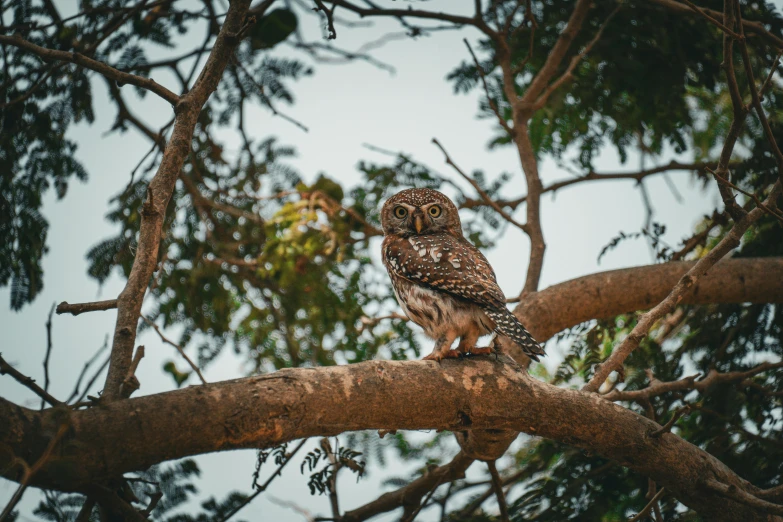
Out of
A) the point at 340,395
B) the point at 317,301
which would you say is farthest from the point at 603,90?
the point at 340,395

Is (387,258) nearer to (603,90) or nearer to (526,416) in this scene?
(526,416)

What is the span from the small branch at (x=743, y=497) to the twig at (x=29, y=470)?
2527 mm

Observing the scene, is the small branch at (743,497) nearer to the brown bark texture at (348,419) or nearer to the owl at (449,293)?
the brown bark texture at (348,419)

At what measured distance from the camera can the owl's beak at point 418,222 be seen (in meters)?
5.13

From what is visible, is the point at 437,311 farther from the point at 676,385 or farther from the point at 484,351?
the point at 676,385

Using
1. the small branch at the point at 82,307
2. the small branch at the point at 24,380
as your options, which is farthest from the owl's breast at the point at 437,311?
the small branch at the point at 24,380

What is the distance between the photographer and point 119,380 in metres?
2.36

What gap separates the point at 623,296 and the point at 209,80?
9.80ft

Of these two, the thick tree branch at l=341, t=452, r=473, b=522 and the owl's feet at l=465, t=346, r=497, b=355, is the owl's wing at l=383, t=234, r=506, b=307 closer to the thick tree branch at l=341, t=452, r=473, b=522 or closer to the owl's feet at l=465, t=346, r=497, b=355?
the owl's feet at l=465, t=346, r=497, b=355

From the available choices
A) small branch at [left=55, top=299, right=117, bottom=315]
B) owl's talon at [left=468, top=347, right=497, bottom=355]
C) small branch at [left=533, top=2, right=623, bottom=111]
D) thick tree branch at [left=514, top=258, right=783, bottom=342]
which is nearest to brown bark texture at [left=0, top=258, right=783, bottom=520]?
owl's talon at [left=468, top=347, right=497, bottom=355]

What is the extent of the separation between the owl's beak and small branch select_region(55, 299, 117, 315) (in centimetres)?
289

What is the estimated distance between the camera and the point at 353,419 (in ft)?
8.80

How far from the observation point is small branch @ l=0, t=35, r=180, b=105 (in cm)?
289

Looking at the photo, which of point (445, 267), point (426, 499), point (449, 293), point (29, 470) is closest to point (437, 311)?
point (449, 293)
